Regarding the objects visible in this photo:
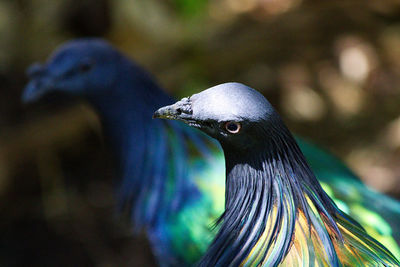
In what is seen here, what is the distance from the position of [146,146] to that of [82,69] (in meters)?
0.49

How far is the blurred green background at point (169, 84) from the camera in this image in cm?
408

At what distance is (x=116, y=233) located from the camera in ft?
13.4

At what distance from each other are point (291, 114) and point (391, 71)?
3.15ft

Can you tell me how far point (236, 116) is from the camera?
164 centimetres

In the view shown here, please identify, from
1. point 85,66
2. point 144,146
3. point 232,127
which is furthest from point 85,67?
point 232,127

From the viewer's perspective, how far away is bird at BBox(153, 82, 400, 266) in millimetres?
1678

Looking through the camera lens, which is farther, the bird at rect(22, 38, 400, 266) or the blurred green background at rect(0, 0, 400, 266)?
the blurred green background at rect(0, 0, 400, 266)

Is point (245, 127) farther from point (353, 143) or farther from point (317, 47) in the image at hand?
point (317, 47)

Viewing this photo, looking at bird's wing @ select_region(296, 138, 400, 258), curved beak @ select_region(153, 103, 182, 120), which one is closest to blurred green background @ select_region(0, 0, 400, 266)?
bird's wing @ select_region(296, 138, 400, 258)

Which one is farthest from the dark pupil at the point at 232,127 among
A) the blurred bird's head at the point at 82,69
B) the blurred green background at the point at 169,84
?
the blurred green background at the point at 169,84

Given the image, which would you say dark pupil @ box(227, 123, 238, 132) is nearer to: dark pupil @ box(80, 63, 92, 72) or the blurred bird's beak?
dark pupil @ box(80, 63, 92, 72)

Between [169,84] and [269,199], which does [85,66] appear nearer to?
[269,199]

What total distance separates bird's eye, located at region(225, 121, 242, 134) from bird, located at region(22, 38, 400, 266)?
1.08 m

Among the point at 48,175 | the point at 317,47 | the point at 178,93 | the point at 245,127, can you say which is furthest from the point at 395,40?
the point at 245,127
